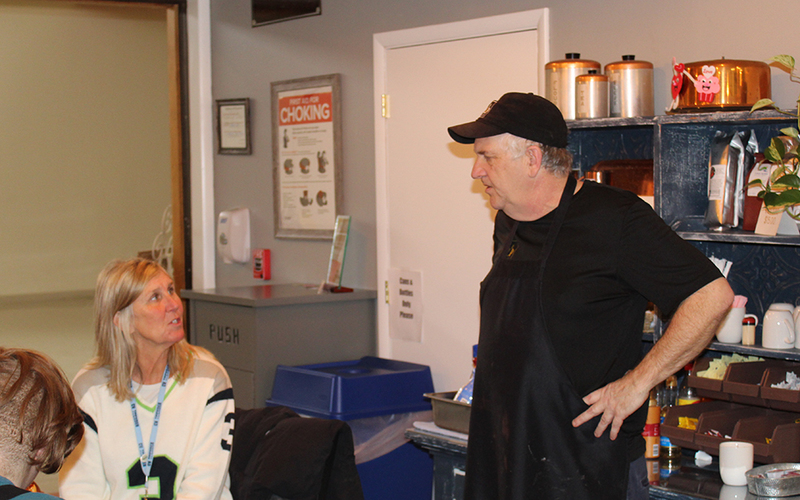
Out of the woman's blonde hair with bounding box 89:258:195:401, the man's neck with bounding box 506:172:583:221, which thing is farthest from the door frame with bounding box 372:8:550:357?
the woman's blonde hair with bounding box 89:258:195:401

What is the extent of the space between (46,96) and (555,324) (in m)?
4.72

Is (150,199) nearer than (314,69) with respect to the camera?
No

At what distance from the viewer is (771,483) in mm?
2166

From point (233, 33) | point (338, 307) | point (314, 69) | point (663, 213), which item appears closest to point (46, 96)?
point (233, 33)

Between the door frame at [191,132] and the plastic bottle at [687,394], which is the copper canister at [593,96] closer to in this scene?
the plastic bottle at [687,394]

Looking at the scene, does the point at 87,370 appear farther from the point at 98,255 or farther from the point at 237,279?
the point at 98,255

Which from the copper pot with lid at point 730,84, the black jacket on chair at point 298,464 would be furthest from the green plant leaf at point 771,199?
the black jacket on chair at point 298,464

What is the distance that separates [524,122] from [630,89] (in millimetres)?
757

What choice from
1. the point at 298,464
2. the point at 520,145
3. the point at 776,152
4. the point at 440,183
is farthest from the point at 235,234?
the point at 776,152

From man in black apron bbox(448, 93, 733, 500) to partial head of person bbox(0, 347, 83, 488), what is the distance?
3.45 ft

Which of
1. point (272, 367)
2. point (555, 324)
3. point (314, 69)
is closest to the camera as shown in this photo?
point (555, 324)

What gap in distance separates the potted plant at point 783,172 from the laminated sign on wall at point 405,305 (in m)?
1.65

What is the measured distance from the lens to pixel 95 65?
5.87 metres

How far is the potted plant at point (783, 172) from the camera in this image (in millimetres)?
2164
